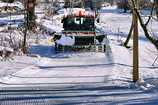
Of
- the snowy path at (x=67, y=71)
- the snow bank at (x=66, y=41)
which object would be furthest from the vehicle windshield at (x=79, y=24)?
the snowy path at (x=67, y=71)

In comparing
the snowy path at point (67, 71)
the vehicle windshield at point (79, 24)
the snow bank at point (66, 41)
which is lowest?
the snowy path at point (67, 71)

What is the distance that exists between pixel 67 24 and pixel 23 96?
46.2 ft

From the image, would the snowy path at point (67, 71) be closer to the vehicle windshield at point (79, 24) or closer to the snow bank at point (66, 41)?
the snow bank at point (66, 41)

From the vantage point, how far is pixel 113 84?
541 inches

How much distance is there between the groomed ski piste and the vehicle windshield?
273 centimetres

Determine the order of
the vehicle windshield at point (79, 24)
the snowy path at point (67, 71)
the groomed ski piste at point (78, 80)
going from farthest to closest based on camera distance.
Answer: the vehicle windshield at point (79, 24), the snowy path at point (67, 71), the groomed ski piste at point (78, 80)

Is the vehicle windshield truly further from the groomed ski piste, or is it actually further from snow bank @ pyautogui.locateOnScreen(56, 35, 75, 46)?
the groomed ski piste

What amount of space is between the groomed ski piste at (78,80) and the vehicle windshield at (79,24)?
2732mm

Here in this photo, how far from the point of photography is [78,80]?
15141 mm

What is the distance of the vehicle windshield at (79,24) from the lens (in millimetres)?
25562

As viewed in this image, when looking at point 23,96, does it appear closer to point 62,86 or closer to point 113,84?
Result: point 62,86

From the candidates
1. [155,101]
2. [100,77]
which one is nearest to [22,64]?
[100,77]

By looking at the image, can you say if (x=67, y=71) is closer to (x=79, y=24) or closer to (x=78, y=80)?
(x=78, y=80)

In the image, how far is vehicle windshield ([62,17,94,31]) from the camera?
2556cm
